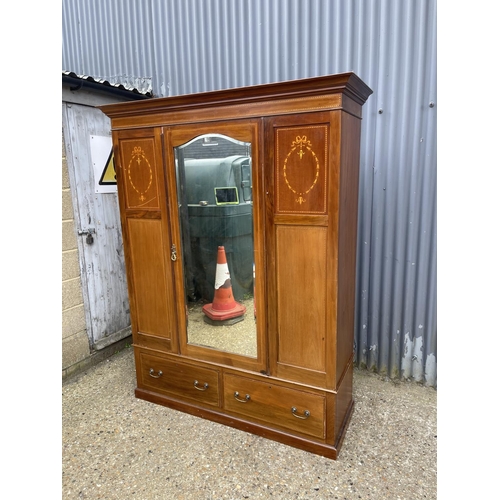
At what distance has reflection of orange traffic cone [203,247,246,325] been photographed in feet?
7.27

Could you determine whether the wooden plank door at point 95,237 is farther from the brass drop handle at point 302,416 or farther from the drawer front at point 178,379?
the brass drop handle at point 302,416

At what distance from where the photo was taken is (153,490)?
1.84m

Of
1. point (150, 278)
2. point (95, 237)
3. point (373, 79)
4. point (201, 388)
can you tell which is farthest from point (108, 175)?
point (373, 79)

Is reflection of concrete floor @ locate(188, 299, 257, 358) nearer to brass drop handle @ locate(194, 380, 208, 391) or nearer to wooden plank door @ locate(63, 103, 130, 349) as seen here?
brass drop handle @ locate(194, 380, 208, 391)

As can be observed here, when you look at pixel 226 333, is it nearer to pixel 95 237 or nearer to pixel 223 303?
pixel 223 303

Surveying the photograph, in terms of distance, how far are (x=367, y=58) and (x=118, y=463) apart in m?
2.85

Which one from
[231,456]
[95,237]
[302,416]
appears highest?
[95,237]

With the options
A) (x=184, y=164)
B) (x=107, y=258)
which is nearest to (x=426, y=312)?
(x=184, y=164)

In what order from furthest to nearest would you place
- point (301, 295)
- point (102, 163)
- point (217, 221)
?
point (102, 163) < point (217, 221) < point (301, 295)

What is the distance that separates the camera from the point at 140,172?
2.22m

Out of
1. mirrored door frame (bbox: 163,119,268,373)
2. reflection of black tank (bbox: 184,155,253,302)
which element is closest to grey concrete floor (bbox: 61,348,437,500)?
mirrored door frame (bbox: 163,119,268,373)

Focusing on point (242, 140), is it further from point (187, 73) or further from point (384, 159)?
point (187, 73)

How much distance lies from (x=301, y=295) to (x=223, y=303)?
548 millimetres

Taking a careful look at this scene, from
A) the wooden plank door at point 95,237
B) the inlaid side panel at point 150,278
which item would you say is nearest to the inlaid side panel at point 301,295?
the inlaid side panel at point 150,278
